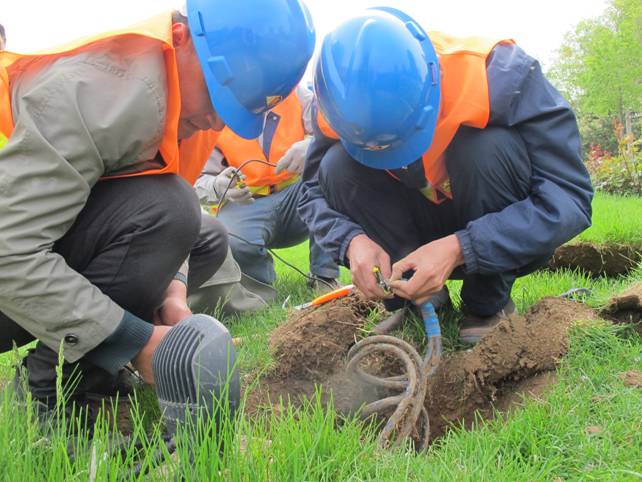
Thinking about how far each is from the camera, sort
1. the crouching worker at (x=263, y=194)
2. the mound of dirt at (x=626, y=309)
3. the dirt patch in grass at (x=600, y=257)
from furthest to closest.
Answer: the crouching worker at (x=263, y=194), the dirt patch in grass at (x=600, y=257), the mound of dirt at (x=626, y=309)

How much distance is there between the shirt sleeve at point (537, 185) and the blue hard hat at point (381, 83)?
0.92ft

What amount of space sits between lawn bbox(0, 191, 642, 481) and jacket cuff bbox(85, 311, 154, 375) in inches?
7.7

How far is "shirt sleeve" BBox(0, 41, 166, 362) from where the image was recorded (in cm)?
145

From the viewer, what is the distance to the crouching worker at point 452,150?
1804mm

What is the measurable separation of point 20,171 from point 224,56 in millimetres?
637

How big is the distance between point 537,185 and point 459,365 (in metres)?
0.68

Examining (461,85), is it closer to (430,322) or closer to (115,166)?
(430,322)

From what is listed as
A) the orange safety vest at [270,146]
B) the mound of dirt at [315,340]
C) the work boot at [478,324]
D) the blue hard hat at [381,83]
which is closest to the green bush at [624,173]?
the orange safety vest at [270,146]

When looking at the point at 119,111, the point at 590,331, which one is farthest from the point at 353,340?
the point at 119,111

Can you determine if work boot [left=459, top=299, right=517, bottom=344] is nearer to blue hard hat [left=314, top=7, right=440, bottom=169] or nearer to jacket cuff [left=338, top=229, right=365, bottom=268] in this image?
jacket cuff [left=338, top=229, right=365, bottom=268]

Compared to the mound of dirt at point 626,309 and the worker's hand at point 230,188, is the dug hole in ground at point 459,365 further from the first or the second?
the worker's hand at point 230,188

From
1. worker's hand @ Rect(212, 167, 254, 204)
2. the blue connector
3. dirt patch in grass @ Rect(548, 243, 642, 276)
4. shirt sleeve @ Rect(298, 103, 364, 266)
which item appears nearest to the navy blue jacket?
the blue connector

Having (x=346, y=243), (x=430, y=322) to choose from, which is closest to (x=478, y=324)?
(x=430, y=322)

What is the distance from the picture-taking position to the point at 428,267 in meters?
2.03
